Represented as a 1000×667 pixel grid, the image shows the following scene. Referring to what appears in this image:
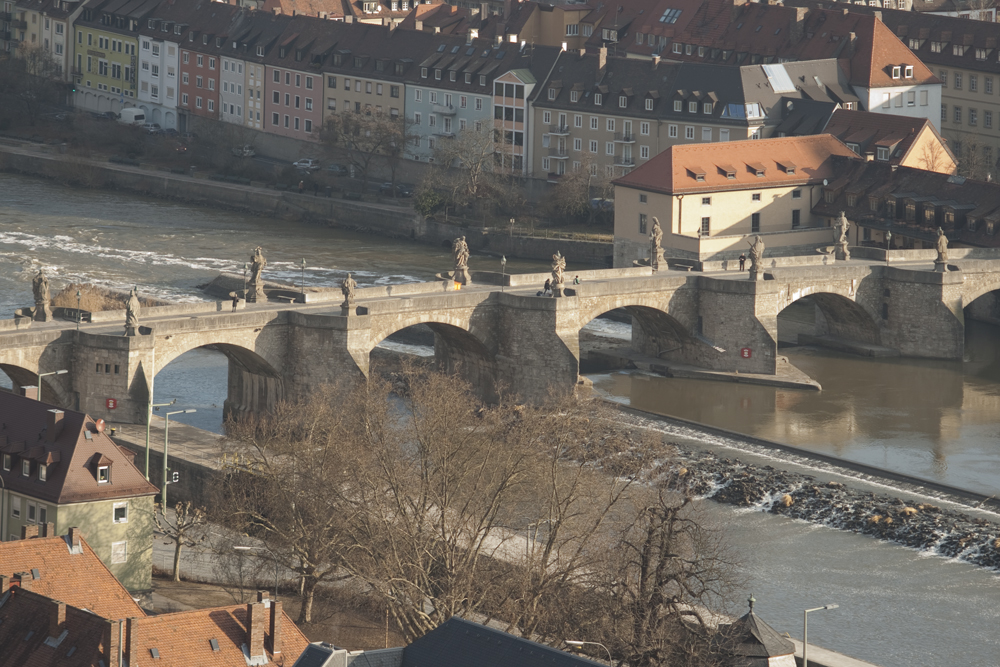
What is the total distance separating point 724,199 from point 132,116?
65.1 m

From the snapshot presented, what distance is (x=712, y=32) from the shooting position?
149 metres

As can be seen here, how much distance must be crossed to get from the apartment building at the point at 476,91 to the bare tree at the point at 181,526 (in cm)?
7306

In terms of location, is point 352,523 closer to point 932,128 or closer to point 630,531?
point 630,531

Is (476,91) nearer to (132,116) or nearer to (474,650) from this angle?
(132,116)

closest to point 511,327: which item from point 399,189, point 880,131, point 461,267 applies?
point 461,267

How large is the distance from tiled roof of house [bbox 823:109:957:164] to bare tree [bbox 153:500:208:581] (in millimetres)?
59837

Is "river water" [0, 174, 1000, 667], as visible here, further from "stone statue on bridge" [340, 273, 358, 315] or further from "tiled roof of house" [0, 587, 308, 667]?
"tiled roof of house" [0, 587, 308, 667]

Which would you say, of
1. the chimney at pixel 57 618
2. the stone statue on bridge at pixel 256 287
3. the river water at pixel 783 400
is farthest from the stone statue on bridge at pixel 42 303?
the chimney at pixel 57 618

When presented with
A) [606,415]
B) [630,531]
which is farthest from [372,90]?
[630,531]

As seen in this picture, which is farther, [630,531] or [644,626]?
[630,531]

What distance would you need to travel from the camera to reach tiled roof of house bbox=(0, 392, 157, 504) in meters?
67.1

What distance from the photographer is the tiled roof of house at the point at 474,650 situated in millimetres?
48500

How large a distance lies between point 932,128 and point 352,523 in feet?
219

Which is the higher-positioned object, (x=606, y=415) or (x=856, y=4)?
(x=856, y=4)
